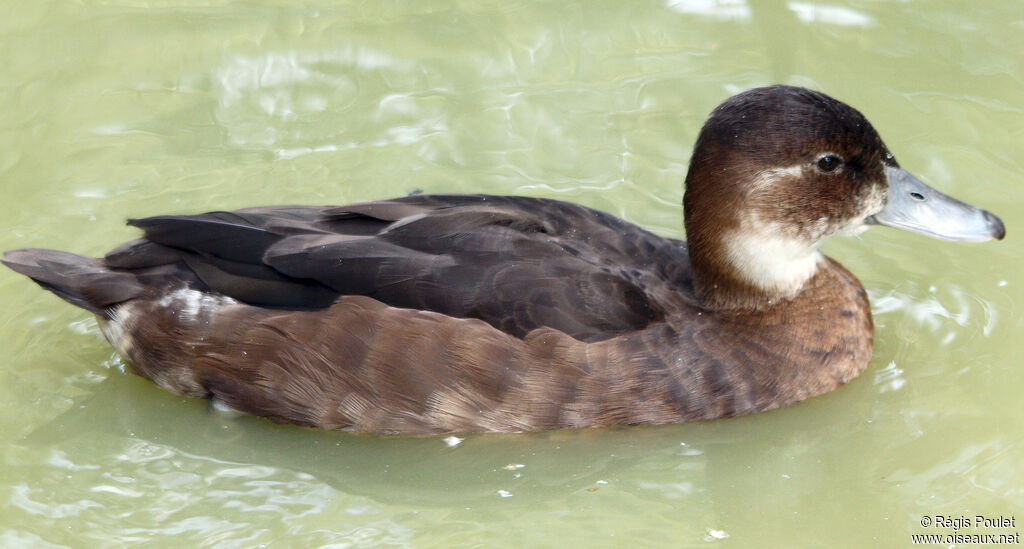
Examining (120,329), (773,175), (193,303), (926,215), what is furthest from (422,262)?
(926,215)

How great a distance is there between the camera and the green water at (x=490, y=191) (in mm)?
4746

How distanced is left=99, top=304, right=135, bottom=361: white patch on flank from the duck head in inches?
92.3

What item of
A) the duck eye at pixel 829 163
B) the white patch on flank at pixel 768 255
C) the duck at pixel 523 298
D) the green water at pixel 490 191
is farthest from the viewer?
the white patch on flank at pixel 768 255

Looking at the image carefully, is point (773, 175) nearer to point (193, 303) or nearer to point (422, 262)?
point (422, 262)

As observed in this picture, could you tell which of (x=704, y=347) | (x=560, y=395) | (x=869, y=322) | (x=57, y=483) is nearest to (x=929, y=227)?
(x=869, y=322)

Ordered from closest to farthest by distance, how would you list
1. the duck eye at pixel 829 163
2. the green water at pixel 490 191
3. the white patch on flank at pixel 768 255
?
the green water at pixel 490 191, the duck eye at pixel 829 163, the white patch on flank at pixel 768 255

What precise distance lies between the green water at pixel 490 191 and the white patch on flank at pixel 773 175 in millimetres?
963

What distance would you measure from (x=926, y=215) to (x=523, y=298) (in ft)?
5.65

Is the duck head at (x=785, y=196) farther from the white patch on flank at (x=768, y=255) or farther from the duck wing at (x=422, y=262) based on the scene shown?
the duck wing at (x=422, y=262)

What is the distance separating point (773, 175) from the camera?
5109 mm

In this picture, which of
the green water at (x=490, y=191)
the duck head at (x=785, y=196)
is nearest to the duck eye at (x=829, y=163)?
the duck head at (x=785, y=196)

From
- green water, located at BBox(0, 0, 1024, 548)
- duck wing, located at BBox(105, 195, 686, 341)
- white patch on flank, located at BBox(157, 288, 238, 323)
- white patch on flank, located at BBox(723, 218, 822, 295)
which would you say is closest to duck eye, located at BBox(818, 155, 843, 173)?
white patch on flank, located at BBox(723, 218, 822, 295)

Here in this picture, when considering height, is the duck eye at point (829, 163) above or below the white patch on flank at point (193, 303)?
below

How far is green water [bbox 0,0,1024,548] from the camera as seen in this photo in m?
4.75
